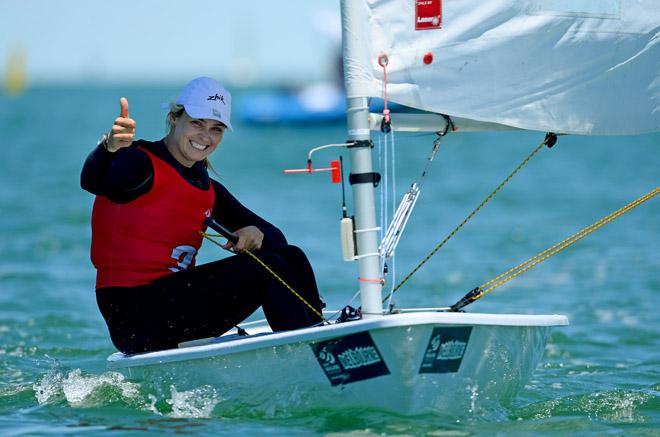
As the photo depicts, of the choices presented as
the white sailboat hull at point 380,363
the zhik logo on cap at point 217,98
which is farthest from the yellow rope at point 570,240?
the zhik logo on cap at point 217,98

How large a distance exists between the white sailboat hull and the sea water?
70 mm

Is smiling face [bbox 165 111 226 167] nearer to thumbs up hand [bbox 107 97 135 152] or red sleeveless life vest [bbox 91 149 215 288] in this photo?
red sleeveless life vest [bbox 91 149 215 288]

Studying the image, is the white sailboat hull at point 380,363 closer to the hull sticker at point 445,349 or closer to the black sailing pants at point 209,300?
the hull sticker at point 445,349

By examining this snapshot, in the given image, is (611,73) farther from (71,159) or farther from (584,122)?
(71,159)

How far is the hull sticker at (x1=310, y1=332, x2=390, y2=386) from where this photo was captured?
12.5ft

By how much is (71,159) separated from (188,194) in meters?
20.0

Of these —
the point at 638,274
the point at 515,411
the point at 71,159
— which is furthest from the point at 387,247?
the point at 71,159

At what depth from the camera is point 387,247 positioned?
4.08 m

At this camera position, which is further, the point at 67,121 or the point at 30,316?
the point at 67,121

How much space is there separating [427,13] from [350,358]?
1264 mm

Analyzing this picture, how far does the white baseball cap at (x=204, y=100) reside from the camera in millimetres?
4203

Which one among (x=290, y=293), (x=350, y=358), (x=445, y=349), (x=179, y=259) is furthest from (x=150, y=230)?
(x=445, y=349)

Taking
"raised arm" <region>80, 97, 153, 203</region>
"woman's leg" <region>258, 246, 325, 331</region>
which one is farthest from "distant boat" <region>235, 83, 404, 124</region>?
"raised arm" <region>80, 97, 153, 203</region>

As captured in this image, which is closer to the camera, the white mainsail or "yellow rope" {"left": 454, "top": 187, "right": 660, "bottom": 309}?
the white mainsail
